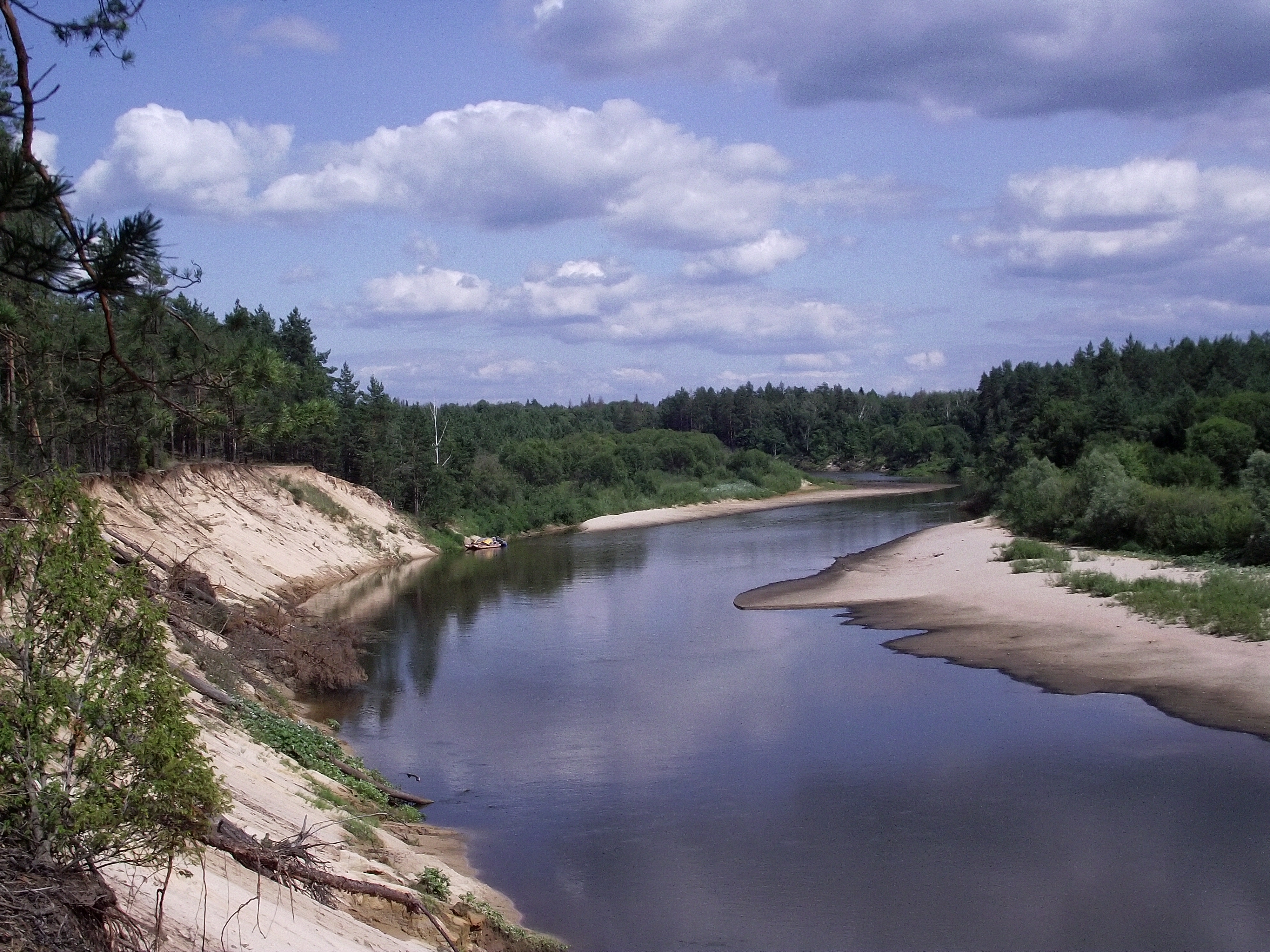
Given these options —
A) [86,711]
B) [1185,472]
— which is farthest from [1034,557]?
[86,711]

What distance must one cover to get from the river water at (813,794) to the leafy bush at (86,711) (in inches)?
256

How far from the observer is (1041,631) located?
25.1 meters

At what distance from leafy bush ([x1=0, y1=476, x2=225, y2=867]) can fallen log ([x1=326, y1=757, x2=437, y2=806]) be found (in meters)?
8.93

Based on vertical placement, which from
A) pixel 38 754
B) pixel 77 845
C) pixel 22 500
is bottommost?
pixel 77 845

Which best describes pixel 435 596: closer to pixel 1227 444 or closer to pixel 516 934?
pixel 516 934

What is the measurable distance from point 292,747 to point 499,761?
12.1 ft

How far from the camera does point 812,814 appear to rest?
14.2 m

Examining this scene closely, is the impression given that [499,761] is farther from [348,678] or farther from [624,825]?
[348,678]

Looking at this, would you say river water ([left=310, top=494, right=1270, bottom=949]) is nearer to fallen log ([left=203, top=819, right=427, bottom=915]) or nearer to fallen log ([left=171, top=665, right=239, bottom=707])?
fallen log ([left=171, top=665, right=239, bottom=707])

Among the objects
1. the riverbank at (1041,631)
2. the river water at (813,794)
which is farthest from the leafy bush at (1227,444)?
the river water at (813,794)

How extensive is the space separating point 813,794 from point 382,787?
599 centimetres

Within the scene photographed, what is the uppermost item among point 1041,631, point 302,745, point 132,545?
point 132,545

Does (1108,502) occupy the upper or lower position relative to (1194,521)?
upper

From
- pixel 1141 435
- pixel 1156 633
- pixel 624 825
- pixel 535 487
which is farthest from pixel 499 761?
pixel 535 487
